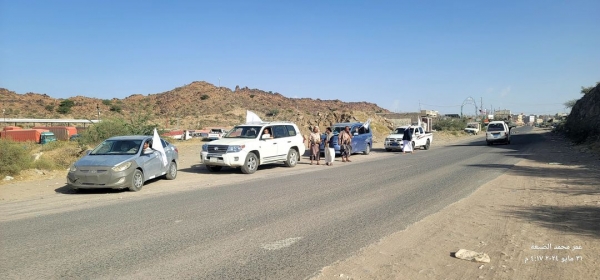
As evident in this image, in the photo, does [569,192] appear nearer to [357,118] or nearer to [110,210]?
[110,210]

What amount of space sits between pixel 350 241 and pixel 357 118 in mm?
43460

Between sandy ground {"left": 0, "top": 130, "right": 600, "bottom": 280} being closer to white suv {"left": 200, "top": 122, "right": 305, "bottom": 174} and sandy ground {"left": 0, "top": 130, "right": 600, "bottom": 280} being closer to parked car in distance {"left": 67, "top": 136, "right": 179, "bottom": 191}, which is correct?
parked car in distance {"left": 67, "top": 136, "right": 179, "bottom": 191}

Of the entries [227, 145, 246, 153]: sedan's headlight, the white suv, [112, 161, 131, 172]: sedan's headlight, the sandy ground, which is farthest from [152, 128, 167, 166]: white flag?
[227, 145, 246, 153]: sedan's headlight

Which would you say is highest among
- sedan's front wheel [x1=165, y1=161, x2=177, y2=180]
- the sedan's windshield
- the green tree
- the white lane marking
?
the green tree

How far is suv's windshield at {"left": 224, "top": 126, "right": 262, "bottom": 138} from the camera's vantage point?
16344 millimetres

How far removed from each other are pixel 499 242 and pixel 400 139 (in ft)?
70.8

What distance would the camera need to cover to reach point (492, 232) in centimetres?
671

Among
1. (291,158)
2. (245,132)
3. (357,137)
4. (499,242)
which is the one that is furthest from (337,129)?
(499,242)

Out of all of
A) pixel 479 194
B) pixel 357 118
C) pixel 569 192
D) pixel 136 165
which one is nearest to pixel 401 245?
pixel 479 194

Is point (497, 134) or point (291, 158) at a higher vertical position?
point (497, 134)

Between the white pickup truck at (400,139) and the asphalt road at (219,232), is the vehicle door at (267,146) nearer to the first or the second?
the asphalt road at (219,232)

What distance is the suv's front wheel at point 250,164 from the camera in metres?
15.3

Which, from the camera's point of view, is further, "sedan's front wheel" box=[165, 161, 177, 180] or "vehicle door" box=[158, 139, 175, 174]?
"sedan's front wheel" box=[165, 161, 177, 180]

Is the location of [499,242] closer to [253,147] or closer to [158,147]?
[158,147]
